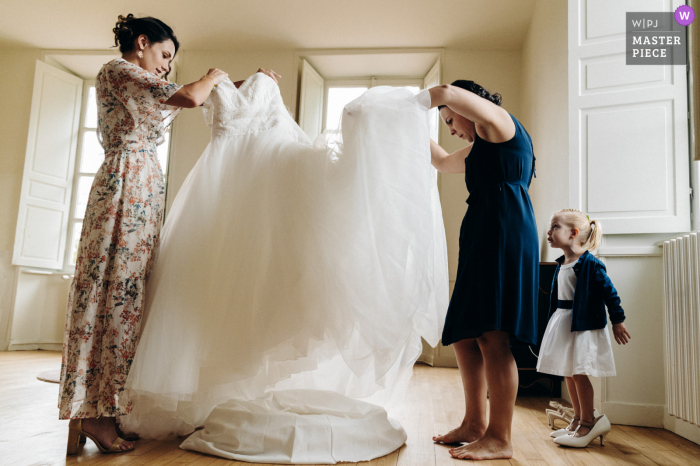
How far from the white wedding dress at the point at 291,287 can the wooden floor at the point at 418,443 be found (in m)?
0.11

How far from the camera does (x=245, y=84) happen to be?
6.15 ft

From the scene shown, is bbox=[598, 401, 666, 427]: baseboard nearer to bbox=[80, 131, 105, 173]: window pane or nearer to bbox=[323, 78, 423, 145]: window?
bbox=[323, 78, 423, 145]: window

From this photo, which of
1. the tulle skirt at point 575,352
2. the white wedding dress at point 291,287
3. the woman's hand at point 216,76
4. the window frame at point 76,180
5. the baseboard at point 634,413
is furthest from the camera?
the window frame at point 76,180

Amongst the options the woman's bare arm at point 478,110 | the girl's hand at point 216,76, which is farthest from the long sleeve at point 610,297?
the girl's hand at point 216,76

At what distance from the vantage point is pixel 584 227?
2.32 m

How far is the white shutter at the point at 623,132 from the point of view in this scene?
8.18ft

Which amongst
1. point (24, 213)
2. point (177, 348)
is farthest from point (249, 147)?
point (24, 213)

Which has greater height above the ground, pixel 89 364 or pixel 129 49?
pixel 129 49

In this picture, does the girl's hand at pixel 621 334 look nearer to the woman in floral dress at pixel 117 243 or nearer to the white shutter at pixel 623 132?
the white shutter at pixel 623 132

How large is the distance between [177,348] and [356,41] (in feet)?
13.8

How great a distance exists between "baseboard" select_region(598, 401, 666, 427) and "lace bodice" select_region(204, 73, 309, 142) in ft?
6.55

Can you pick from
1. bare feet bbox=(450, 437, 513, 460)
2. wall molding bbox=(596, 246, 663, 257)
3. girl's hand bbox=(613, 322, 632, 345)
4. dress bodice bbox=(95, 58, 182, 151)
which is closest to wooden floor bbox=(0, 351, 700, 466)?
bare feet bbox=(450, 437, 513, 460)

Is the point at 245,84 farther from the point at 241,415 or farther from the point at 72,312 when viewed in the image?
the point at 241,415

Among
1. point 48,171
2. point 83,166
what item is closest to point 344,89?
point 83,166
